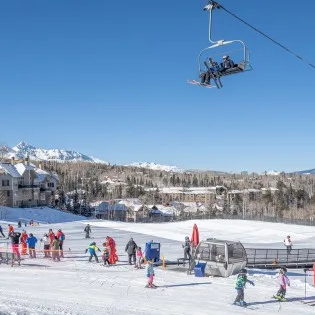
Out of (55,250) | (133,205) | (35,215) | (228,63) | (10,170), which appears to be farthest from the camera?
(133,205)

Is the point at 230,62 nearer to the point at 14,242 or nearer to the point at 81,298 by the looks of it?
the point at 81,298

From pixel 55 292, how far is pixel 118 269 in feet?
16.8

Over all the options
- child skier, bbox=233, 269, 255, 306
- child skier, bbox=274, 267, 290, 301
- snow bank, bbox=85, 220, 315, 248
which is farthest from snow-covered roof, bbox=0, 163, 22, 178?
child skier, bbox=233, 269, 255, 306

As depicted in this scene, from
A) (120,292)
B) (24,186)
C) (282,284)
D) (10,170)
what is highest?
(10,170)

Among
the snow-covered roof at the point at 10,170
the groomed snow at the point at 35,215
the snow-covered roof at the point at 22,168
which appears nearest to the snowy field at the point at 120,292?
the groomed snow at the point at 35,215

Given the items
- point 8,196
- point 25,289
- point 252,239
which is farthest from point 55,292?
point 8,196

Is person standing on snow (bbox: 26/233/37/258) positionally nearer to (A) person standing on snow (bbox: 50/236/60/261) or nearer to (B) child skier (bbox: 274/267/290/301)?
(A) person standing on snow (bbox: 50/236/60/261)

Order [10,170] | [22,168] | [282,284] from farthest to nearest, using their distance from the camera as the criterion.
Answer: [22,168]
[10,170]
[282,284]

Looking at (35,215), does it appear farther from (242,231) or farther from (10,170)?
(242,231)

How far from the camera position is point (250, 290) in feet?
60.7

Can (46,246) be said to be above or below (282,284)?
above

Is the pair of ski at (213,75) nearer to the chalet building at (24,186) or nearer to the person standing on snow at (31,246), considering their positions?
the person standing on snow at (31,246)

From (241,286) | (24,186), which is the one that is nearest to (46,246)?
(241,286)

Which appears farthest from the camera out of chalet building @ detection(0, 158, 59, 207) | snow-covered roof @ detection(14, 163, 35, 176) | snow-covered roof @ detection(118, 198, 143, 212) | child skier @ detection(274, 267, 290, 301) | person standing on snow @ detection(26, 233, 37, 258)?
snow-covered roof @ detection(118, 198, 143, 212)
